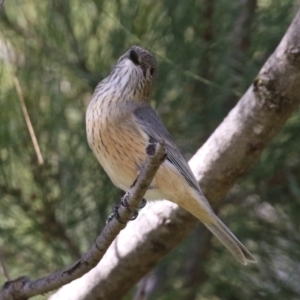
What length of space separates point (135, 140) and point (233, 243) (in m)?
0.41

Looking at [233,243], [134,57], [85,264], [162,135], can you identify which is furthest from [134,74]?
[85,264]

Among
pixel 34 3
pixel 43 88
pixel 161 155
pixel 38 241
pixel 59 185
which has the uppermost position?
pixel 161 155

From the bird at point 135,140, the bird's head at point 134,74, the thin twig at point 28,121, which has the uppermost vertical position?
the bird's head at point 134,74

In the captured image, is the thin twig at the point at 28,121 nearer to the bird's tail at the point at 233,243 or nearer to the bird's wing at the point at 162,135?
the bird's wing at the point at 162,135

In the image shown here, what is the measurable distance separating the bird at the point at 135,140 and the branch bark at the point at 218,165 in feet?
0.25

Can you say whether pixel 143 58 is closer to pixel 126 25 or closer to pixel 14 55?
pixel 126 25

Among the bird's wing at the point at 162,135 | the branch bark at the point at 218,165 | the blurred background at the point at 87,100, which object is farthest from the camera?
the blurred background at the point at 87,100

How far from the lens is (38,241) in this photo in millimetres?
2461

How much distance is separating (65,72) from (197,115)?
17.0 inches

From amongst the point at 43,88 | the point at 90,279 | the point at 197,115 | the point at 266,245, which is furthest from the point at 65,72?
the point at 266,245

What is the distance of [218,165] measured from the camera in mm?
2111

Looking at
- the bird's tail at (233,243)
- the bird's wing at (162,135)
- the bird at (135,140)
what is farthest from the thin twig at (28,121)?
the bird's tail at (233,243)

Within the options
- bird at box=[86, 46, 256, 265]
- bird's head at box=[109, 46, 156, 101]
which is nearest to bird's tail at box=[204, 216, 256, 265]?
bird at box=[86, 46, 256, 265]

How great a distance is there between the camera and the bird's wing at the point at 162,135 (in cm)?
210
